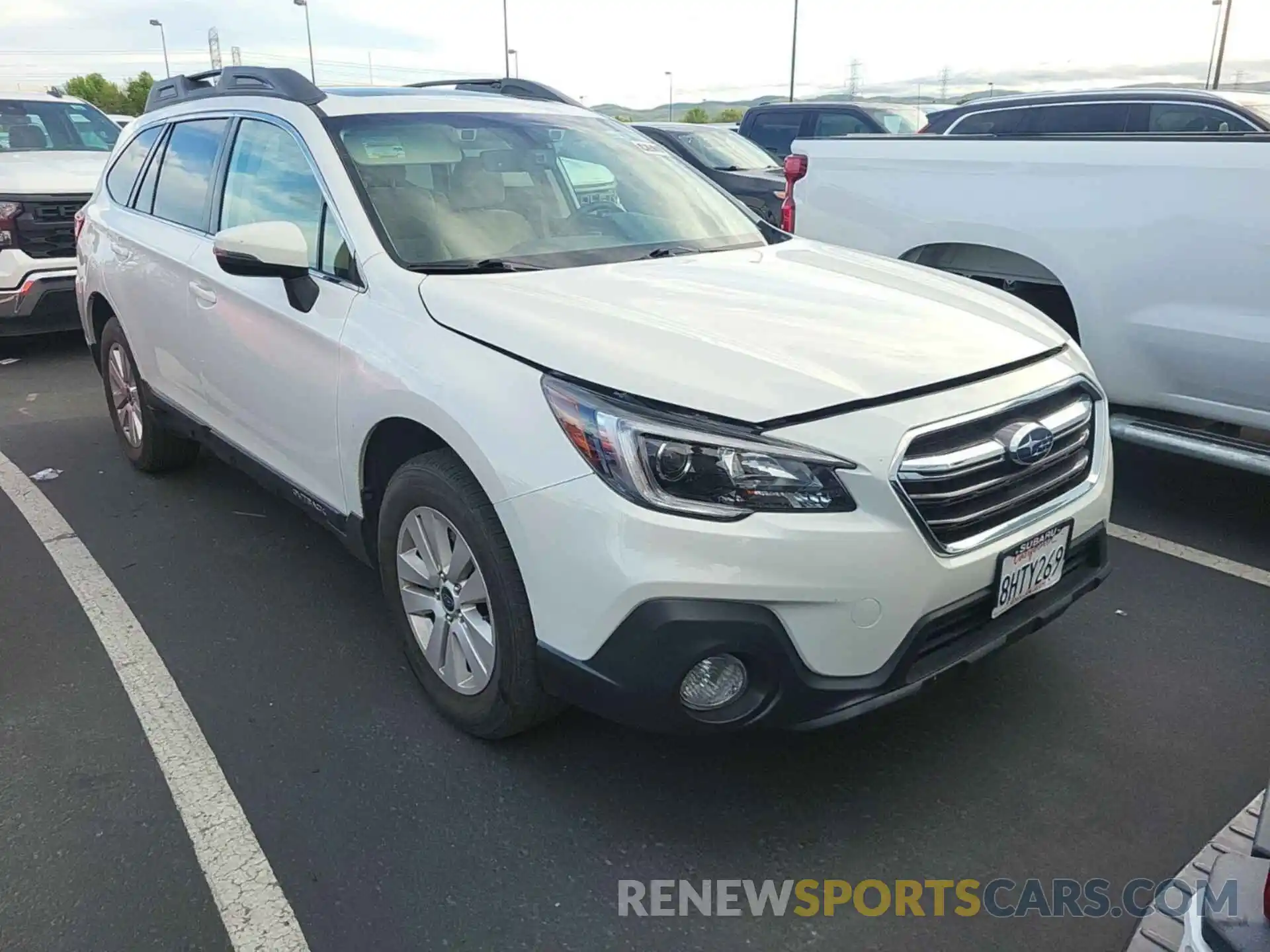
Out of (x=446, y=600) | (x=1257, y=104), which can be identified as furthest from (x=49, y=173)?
(x=1257, y=104)

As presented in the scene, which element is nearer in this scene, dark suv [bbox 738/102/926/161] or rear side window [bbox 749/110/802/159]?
dark suv [bbox 738/102/926/161]

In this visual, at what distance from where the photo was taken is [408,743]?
9.60 ft

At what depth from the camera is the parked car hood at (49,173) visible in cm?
739

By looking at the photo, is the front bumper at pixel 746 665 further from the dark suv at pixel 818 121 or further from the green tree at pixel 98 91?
the green tree at pixel 98 91

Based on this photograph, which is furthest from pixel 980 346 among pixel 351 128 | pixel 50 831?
pixel 50 831

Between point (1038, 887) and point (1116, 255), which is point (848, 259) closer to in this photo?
point (1116, 255)

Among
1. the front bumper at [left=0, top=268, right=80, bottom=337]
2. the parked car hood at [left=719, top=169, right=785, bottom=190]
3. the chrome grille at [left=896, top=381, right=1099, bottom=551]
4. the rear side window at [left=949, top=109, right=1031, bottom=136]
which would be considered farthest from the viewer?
the parked car hood at [left=719, top=169, right=785, bottom=190]

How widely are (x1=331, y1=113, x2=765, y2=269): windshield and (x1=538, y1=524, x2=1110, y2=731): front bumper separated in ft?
4.33

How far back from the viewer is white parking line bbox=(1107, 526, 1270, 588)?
12.6 ft

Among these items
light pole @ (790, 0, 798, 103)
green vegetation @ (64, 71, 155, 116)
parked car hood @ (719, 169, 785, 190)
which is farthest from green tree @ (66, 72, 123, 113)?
parked car hood @ (719, 169, 785, 190)

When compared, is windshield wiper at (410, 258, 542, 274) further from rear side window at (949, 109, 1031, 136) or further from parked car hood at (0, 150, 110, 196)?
rear side window at (949, 109, 1031, 136)

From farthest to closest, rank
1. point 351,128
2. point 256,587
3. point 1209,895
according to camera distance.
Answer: point 256,587 < point 351,128 < point 1209,895

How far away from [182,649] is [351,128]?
1.81 meters

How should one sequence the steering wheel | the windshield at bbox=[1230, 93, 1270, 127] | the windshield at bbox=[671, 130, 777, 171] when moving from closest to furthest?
the steering wheel < the windshield at bbox=[1230, 93, 1270, 127] < the windshield at bbox=[671, 130, 777, 171]
